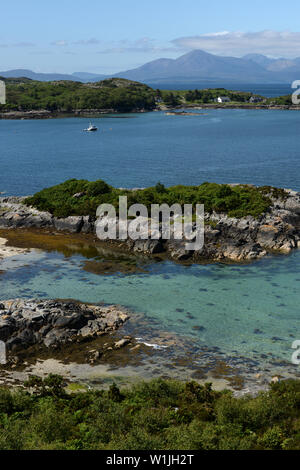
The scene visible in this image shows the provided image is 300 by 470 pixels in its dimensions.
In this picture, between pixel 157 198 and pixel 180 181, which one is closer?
pixel 157 198

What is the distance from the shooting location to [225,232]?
49688 mm

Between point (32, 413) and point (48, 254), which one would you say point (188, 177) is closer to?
point (48, 254)

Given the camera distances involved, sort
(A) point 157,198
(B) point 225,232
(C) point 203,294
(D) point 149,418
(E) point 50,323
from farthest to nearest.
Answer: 1. (A) point 157,198
2. (B) point 225,232
3. (C) point 203,294
4. (E) point 50,323
5. (D) point 149,418

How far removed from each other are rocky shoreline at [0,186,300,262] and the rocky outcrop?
571 inches

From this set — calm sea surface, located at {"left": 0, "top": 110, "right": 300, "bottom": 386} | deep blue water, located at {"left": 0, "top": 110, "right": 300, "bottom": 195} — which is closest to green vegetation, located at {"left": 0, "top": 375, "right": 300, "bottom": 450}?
calm sea surface, located at {"left": 0, "top": 110, "right": 300, "bottom": 386}

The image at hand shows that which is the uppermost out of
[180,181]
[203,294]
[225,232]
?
[180,181]

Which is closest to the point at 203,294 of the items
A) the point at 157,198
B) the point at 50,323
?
the point at 50,323

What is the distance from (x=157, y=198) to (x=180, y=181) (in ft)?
63.1

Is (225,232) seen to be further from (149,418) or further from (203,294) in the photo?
(149,418)

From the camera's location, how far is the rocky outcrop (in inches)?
1240

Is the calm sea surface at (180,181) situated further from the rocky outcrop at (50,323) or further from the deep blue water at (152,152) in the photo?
the rocky outcrop at (50,323)

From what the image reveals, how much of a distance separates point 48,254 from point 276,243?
22.4 m
